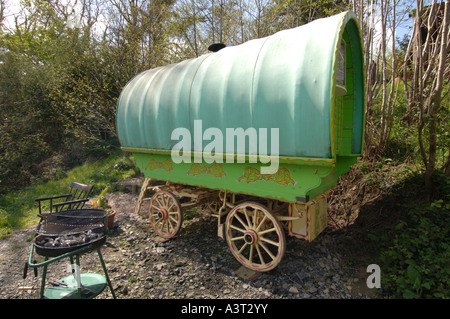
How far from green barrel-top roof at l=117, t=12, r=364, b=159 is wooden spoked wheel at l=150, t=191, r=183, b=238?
0.98 meters

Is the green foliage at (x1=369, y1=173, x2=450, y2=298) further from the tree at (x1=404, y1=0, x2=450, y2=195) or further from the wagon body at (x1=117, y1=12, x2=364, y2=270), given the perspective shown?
the wagon body at (x1=117, y1=12, x2=364, y2=270)

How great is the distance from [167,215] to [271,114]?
2752mm

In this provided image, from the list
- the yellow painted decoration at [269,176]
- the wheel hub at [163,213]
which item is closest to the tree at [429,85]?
the yellow painted decoration at [269,176]

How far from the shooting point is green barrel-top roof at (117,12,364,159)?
266cm

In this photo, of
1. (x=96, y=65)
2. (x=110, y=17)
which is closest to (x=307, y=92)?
(x=96, y=65)

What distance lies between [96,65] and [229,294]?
28.0ft

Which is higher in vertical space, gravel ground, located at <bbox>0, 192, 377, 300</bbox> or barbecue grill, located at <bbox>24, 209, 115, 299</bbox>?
barbecue grill, located at <bbox>24, 209, 115, 299</bbox>

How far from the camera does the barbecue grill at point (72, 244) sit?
2.64 m

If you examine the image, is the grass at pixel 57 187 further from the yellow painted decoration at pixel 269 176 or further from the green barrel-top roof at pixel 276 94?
the yellow painted decoration at pixel 269 176

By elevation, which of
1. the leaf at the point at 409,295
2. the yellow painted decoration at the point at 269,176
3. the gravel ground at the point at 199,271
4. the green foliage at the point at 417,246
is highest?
the yellow painted decoration at the point at 269,176

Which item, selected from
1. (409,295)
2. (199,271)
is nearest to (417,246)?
(409,295)

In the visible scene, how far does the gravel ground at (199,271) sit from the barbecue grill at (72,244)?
1.12 ft

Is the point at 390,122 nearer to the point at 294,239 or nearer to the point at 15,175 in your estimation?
the point at 294,239

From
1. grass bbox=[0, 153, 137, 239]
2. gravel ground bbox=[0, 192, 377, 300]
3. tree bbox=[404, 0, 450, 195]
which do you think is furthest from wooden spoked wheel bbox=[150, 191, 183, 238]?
tree bbox=[404, 0, 450, 195]
